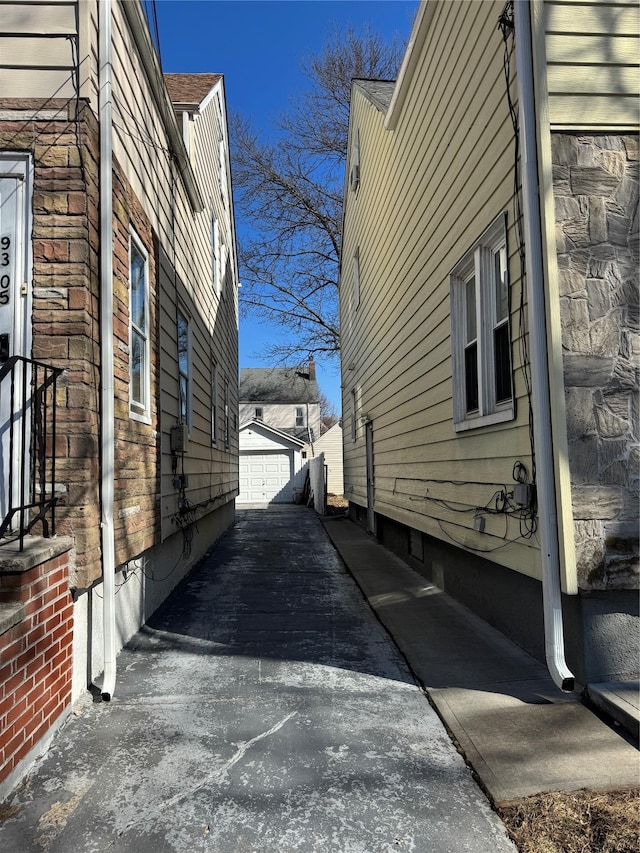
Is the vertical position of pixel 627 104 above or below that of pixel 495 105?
below

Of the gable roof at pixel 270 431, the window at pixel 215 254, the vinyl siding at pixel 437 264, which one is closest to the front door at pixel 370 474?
the vinyl siding at pixel 437 264

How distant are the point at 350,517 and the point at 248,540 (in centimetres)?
473

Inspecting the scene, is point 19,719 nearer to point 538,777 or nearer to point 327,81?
point 538,777

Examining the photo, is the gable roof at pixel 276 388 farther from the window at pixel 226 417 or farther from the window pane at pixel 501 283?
the window pane at pixel 501 283

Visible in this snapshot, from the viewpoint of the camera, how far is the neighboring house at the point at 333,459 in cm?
2706

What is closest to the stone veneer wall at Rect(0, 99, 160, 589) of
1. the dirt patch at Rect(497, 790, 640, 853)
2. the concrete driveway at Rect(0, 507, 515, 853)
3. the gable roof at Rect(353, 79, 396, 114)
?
the concrete driveway at Rect(0, 507, 515, 853)

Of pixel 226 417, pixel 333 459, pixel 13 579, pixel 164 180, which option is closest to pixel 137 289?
pixel 164 180

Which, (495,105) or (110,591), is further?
(495,105)

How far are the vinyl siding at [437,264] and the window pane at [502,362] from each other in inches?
11.8

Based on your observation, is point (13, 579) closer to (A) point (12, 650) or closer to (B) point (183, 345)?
(A) point (12, 650)

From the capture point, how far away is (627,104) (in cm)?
386

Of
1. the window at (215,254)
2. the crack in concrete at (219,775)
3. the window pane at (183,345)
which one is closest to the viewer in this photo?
the crack in concrete at (219,775)

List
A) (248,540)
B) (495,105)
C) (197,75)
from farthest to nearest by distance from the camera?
(248,540)
(197,75)
(495,105)

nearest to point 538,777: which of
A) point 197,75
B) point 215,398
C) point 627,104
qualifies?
point 627,104
